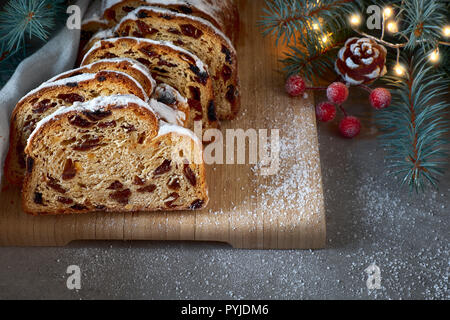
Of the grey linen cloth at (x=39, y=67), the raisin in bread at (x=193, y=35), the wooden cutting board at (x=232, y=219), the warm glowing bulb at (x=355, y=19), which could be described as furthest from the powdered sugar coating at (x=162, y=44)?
the warm glowing bulb at (x=355, y=19)

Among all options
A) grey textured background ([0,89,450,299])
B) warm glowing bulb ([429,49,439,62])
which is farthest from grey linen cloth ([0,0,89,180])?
warm glowing bulb ([429,49,439,62])

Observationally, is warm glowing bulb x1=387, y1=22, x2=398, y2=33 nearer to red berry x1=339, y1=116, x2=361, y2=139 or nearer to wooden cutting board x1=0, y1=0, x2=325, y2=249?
red berry x1=339, y1=116, x2=361, y2=139

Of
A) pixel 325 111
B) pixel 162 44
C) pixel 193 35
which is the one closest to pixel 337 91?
pixel 325 111

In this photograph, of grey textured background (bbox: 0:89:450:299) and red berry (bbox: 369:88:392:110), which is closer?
grey textured background (bbox: 0:89:450:299)

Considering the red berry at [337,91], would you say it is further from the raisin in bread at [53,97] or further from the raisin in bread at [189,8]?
the raisin in bread at [53,97]

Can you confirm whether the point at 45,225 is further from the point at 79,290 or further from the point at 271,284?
the point at 271,284
